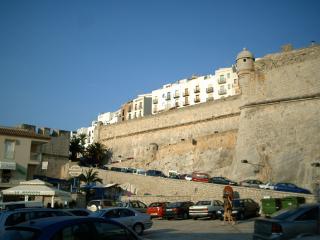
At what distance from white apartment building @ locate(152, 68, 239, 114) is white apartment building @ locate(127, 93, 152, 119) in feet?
7.10

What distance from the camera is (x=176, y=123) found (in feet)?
177

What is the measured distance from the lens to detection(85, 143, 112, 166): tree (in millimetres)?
59625

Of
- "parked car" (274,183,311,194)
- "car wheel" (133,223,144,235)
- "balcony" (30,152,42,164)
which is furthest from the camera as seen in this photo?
"balcony" (30,152,42,164)

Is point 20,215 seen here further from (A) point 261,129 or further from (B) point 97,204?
(A) point 261,129

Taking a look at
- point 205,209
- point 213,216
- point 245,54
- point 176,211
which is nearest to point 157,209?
point 176,211

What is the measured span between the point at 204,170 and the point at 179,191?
13.9 metres

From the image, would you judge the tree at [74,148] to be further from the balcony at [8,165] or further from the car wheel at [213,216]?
the car wheel at [213,216]

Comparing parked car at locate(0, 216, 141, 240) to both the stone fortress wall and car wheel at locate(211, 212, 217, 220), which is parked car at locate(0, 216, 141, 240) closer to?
car wheel at locate(211, 212, 217, 220)

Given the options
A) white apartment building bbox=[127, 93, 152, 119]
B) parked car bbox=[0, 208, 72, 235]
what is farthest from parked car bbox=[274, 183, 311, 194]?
white apartment building bbox=[127, 93, 152, 119]

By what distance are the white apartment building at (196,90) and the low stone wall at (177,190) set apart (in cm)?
3602

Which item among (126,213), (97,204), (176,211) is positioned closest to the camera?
(126,213)

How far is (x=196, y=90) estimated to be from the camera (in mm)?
75500

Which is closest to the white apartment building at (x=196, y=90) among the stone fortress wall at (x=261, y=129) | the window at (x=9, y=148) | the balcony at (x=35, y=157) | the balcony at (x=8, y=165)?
the stone fortress wall at (x=261, y=129)

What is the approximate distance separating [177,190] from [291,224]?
875 inches
